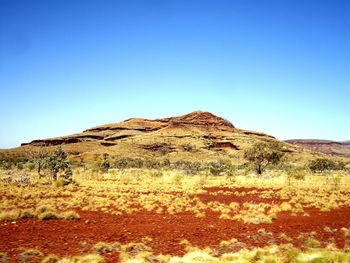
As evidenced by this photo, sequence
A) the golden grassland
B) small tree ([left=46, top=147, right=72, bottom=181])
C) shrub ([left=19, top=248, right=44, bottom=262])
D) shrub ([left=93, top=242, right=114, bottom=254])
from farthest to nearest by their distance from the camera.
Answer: small tree ([left=46, top=147, right=72, bottom=181]) → shrub ([left=93, top=242, right=114, bottom=254]) → shrub ([left=19, top=248, right=44, bottom=262]) → the golden grassland

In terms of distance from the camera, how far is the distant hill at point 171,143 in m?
94.3

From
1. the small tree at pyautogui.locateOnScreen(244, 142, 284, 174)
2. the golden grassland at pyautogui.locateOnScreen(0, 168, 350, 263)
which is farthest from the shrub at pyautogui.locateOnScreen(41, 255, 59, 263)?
the small tree at pyautogui.locateOnScreen(244, 142, 284, 174)

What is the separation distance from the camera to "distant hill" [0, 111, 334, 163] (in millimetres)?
→ 94306

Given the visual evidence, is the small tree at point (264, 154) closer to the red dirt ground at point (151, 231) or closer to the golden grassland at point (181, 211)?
the golden grassland at point (181, 211)

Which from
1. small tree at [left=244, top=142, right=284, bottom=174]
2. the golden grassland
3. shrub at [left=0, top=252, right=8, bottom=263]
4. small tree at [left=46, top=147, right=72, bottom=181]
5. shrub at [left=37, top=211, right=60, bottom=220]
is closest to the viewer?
shrub at [left=0, top=252, right=8, bottom=263]

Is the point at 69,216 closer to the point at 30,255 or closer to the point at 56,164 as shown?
the point at 30,255

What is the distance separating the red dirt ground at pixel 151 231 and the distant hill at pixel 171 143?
232 feet

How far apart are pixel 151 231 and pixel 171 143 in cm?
9745

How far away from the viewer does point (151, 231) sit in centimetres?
1230

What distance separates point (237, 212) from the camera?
55.8 ft

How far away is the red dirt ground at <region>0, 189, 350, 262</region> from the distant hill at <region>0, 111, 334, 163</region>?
70.8 m

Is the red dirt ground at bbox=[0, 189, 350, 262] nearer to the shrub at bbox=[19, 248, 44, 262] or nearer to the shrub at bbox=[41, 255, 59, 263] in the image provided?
the shrub at bbox=[19, 248, 44, 262]

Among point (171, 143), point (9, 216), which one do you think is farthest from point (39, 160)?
point (171, 143)

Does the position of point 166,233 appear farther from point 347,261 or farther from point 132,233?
point 347,261
